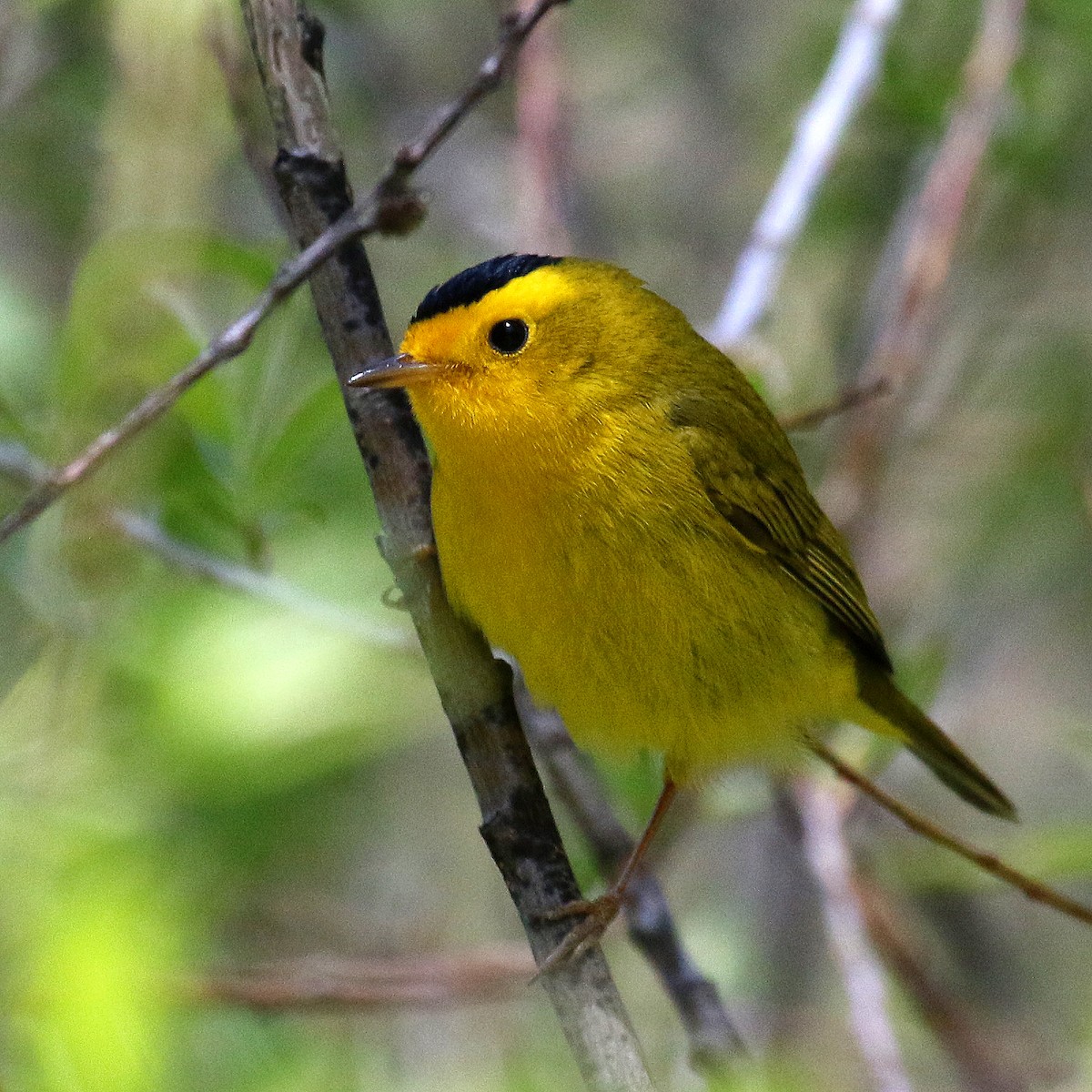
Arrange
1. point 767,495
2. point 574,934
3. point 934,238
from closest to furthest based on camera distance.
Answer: point 574,934, point 767,495, point 934,238

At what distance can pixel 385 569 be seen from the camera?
3.23 metres

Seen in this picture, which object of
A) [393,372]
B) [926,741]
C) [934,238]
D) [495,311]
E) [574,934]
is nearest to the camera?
[574,934]

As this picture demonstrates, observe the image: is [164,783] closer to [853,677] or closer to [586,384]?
[586,384]

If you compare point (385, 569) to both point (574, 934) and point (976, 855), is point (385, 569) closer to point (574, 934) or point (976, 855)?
point (574, 934)

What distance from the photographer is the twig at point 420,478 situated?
2.01m

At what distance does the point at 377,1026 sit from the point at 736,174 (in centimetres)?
381

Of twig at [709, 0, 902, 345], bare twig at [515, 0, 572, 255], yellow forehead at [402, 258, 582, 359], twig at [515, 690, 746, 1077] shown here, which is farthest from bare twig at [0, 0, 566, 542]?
bare twig at [515, 0, 572, 255]

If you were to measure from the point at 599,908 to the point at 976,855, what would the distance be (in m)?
0.85

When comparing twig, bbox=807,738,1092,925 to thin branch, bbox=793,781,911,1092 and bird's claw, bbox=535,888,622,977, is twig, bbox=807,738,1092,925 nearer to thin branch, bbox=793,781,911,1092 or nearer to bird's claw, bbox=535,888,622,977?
thin branch, bbox=793,781,911,1092

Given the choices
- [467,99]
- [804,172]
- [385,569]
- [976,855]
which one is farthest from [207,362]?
[804,172]

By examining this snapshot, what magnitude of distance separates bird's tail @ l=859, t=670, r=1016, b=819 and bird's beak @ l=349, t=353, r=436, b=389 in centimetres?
152

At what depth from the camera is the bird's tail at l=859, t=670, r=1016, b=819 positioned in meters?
3.60

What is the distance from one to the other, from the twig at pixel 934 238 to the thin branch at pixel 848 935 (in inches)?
39.1

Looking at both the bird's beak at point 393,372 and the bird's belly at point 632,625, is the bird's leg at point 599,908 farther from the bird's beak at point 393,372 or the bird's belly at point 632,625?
the bird's beak at point 393,372
